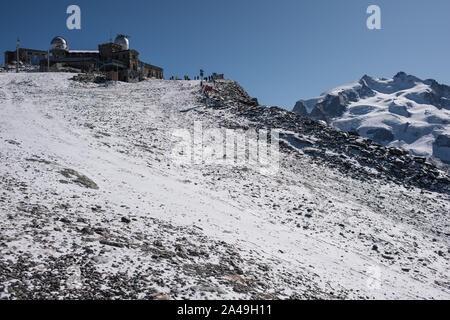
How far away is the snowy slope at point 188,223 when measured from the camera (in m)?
5.93

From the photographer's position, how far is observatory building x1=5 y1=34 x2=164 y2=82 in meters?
63.6

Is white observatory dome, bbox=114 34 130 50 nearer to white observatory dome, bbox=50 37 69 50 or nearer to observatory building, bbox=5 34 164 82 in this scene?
observatory building, bbox=5 34 164 82

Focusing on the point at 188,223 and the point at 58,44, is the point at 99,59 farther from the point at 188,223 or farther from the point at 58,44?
the point at 188,223

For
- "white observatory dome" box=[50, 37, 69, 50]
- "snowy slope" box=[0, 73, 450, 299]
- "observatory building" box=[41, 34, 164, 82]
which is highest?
"white observatory dome" box=[50, 37, 69, 50]

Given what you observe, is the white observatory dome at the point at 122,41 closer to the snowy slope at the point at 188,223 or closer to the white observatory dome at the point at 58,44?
the white observatory dome at the point at 58,44

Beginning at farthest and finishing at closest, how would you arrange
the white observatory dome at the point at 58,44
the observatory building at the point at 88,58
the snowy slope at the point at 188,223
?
the white observatory dome at the point at 58,44 < the observatory building at the point at 88,58 < the snowy slope at the point at 188,223

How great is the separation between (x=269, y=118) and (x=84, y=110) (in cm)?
1822

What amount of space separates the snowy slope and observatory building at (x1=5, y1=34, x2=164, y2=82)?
46.1m

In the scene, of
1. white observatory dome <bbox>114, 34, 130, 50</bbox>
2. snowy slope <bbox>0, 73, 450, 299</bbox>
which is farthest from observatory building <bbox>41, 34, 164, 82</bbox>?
snowy slope <bbox>0, 73, 450, 299</bbox>

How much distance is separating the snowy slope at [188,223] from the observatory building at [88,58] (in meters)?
46.1

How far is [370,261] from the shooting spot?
10.5 meters

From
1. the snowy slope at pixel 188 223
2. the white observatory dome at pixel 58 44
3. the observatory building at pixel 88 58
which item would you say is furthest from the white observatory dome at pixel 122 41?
the snowy slope at pixel 188 223
